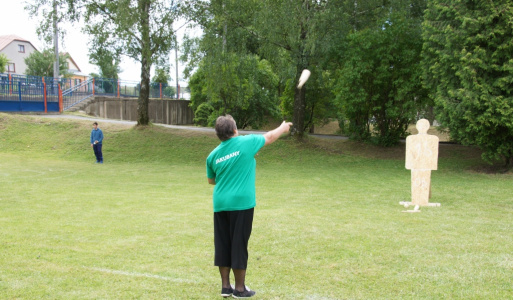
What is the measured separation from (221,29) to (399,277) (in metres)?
18.9

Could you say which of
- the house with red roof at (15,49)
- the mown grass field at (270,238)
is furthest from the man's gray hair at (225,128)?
the house with red roof at (15,49)

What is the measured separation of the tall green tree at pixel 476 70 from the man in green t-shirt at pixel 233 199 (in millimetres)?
14196

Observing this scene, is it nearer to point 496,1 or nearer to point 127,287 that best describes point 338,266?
point 127,287

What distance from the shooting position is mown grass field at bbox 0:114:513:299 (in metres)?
5.14

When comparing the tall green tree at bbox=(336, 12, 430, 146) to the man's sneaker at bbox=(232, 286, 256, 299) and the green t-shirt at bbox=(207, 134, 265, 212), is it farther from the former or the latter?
the man's sneaker at bbox=(232, 286, 256, 299)

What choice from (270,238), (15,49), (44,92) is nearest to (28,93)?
(44,92)

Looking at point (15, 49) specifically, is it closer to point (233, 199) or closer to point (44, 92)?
point (44, 92)

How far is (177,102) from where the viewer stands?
1721 inches

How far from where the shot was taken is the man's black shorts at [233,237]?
15.6ft

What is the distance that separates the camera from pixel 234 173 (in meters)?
4.81

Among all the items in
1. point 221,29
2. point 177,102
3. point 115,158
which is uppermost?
point 221,29

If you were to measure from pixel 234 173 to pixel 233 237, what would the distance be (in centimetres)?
69

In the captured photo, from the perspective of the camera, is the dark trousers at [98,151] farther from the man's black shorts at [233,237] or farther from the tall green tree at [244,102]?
the man's black shorts at [233,237]

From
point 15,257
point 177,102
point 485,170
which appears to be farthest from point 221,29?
point 177,102
